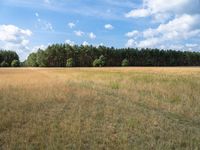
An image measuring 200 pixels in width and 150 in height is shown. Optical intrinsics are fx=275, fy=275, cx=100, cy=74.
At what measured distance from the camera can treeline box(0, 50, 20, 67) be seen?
380 ft

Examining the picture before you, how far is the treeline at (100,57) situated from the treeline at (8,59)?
12.2 m

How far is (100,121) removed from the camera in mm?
9188

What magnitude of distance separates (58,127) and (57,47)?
98807 mm

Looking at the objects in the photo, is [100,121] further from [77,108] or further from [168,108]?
[168,108]

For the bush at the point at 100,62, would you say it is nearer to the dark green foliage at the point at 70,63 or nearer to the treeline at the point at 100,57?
the treeline at the point at 100,57

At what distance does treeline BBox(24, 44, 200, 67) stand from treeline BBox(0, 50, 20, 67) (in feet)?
39.9

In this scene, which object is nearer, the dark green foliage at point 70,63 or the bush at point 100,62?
the dark green foliage at point 70,63

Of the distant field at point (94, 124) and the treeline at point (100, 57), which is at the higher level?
the treeline at point (100, 57)

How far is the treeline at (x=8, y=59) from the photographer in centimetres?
11593

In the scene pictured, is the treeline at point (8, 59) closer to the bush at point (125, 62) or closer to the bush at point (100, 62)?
the bush at point (100, 62)

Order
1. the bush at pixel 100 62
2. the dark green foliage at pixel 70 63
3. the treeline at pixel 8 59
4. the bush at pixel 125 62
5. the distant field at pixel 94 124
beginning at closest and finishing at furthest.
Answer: the distant field at pixel 94 124 → the dark green foliage at pixel 70 63 → the bush at pixel 100 62 → the bush at pixel 125 62 → the treeline at pixel 8 59

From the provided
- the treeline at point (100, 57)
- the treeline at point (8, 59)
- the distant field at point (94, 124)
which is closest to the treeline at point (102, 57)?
the treeline at point (100, 57)

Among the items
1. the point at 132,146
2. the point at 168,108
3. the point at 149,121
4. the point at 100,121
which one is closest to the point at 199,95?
the point at 168,108

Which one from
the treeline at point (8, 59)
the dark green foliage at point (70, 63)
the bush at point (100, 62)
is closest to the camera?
the dark green foliage at point (70, 63)
